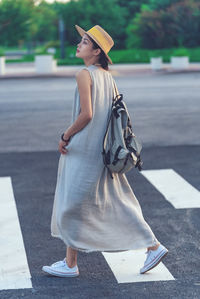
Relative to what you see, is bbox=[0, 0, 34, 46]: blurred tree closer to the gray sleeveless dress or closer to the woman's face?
the woman's face

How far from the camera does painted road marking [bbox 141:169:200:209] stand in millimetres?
7934

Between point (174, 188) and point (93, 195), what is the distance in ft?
12.2

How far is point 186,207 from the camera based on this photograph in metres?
7.69

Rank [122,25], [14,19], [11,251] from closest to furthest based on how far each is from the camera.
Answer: [11,251] → [122,25] → [14,19]

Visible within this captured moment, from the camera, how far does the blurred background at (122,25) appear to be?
6003cm

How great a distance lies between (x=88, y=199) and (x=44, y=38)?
107559 millimetres

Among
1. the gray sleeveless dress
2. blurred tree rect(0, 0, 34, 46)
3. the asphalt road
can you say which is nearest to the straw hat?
the gray sleeveless dress

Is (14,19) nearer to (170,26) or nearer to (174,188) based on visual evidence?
(170,26)

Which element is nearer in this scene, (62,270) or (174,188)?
(62,270)

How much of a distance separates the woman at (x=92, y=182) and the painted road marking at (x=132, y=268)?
27 cm

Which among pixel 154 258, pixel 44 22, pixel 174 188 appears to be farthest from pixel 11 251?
pixel 44 22

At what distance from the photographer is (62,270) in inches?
211

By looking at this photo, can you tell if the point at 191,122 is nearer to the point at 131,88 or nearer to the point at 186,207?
the point at 186,207

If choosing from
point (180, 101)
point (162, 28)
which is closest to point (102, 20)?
point (162, 28)
